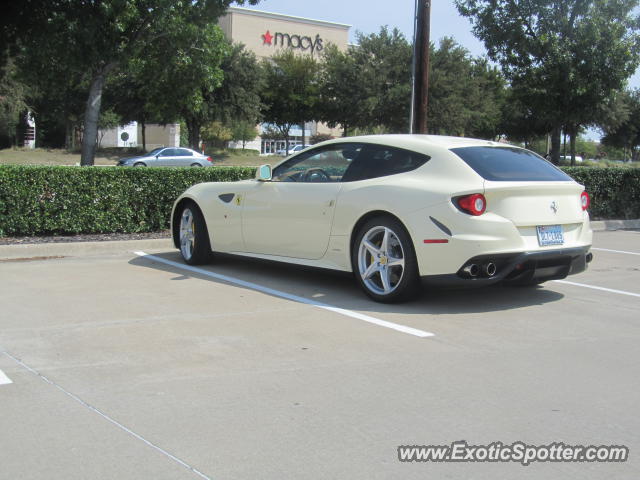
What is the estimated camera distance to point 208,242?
8.41 metres

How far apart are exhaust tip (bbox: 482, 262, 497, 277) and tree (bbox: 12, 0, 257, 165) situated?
1003cm

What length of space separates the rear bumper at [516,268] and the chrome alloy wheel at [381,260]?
0.34 meters

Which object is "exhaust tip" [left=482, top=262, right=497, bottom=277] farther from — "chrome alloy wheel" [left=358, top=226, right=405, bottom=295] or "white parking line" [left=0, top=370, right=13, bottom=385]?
"white parking line" [left=0, top=370, right=13, bottom=385]

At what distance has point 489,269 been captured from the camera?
19.5 feet

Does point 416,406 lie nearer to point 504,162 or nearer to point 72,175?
point 504,162

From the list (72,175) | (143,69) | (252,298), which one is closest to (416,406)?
(252,298)

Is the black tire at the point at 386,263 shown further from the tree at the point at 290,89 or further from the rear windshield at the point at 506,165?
the tree at the point at 290,89

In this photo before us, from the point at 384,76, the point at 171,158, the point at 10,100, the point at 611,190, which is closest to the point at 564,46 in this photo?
the point at 611,190

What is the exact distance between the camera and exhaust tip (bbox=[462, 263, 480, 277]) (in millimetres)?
5906

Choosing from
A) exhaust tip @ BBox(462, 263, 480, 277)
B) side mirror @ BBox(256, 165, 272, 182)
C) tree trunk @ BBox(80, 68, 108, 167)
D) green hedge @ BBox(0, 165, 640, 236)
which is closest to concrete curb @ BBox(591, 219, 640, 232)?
green hedge @ BBox(0, 165, 640, 236)

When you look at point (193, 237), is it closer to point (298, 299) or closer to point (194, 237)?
point (194, 237)

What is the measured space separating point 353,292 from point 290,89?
45.5 m

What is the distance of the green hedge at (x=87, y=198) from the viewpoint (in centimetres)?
982

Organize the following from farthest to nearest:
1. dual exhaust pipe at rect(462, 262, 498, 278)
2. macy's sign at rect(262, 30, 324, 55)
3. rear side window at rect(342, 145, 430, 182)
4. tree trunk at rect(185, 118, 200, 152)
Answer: macy's sign at rect(262, 30, 324, 55) < tree trunk at rect(185, 118, 200, 152) < rear side window at rect(342, 145, 430, 182) < dual exhaust pipe at rect(462, 262, 498, 278)
